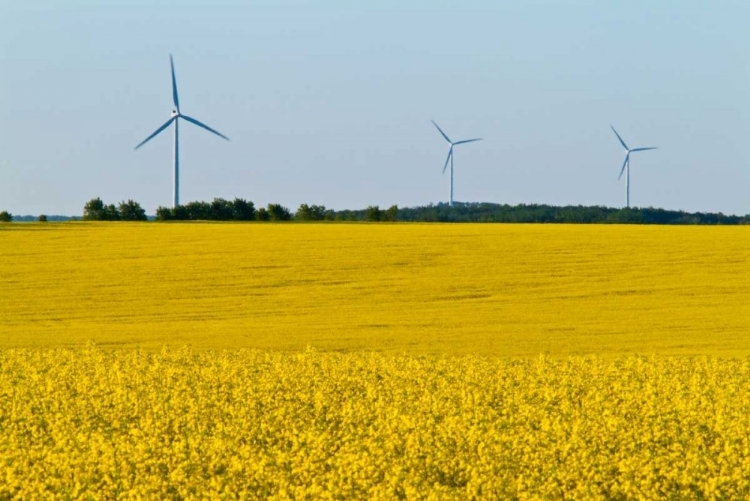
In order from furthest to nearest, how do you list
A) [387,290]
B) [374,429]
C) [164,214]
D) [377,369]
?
[164,214]
[387,290]
[377,369]
[374,429]

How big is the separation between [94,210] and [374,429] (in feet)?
177

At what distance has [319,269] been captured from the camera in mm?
36031

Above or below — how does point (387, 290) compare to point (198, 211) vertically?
below

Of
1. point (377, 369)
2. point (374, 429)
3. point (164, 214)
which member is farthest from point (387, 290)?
point (164, 214)

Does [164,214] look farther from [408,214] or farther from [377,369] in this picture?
[377,369]

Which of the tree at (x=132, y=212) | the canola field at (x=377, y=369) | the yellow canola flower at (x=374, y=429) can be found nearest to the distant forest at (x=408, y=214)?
the tree at (x=132, y=212)

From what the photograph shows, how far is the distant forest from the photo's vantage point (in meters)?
62.9

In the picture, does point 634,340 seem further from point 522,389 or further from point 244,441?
point 244,441

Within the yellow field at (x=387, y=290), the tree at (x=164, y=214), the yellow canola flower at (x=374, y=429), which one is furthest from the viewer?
the tree at (x=164, y=214)

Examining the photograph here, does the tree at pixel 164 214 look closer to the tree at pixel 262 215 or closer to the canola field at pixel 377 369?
the tree at pixel 262 215

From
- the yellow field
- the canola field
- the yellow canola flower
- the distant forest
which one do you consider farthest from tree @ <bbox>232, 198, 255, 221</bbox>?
the yellow canola flower

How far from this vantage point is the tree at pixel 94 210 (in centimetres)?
6297

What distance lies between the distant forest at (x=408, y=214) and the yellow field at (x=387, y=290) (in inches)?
573

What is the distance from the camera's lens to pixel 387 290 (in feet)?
106
